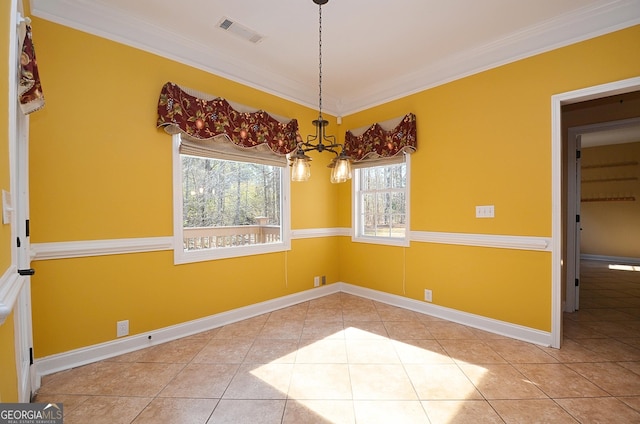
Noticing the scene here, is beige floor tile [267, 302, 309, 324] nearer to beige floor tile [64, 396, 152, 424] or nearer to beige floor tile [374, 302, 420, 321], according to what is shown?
beige floor tile [374, 302, 420, 321]

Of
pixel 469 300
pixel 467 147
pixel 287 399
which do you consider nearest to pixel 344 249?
pixel 469 300

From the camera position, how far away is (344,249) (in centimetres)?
446

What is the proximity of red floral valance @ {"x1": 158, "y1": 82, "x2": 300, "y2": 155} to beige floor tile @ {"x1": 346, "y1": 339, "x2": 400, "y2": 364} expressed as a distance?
7.65 ft

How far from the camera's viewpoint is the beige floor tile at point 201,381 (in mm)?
1995

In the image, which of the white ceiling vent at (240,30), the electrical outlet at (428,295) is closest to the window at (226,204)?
the white ceiling vent at (240,30)

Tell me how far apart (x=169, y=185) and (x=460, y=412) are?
2918 millimetres

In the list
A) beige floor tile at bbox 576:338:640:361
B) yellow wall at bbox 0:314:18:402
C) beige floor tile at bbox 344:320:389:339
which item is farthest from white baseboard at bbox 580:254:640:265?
yellow wall at bbox 0:314:18:402

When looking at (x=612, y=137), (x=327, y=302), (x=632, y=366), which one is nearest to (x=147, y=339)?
(x=327, y=302)

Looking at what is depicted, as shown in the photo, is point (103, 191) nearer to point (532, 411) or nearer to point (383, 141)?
point (383, 141)

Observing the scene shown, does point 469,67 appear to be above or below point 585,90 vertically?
above

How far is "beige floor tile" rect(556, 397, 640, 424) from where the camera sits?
1.72 metres

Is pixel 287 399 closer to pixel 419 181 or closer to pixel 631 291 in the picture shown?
pixel 419 181

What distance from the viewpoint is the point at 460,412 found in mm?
1808

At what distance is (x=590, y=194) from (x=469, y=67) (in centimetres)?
642
